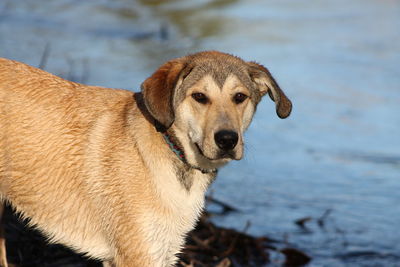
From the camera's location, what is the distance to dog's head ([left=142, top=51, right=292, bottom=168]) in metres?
4.75

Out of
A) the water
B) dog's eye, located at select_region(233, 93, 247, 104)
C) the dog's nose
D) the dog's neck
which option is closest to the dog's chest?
the dog's neck

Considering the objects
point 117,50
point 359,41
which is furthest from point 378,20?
point 117,50

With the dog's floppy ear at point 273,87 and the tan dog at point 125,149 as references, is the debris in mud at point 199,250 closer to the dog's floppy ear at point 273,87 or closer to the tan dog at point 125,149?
the tan dog at point 125,149

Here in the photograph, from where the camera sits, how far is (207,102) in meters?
4.90

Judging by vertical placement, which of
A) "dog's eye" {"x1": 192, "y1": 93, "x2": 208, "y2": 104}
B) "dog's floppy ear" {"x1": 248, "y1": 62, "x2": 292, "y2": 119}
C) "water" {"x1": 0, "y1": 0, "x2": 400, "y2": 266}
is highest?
"water" {"x1": 0, "y1": 0, "x2": 400, "y2": 266}

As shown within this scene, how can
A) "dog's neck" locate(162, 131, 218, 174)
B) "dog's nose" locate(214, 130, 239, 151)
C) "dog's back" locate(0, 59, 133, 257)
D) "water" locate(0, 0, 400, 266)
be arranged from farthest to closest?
"water" locate(0, 0, 400, 266)
"dog's back" locate(0, 59, 133, 257)
"dog's neck" locate(162, 131, 218, 174)
"dog's nose" locate(214, 130, 239, 151)

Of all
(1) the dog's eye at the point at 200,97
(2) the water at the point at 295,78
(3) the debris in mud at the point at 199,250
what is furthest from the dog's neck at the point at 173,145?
(2) the water at the point at 295,78

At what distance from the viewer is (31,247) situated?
20.1 ft

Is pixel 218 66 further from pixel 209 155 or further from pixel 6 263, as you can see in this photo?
pixel 6 263

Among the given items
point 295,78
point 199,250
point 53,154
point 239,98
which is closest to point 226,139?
point 239,98

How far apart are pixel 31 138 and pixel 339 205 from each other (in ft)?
14.3

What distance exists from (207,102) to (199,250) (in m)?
2.11

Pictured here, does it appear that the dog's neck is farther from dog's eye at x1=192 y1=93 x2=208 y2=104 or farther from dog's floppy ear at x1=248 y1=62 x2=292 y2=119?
dog's floppy ear at x1=248 y1=62 x2=292 y2=119

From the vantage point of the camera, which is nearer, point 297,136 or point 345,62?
point 297,136
